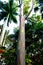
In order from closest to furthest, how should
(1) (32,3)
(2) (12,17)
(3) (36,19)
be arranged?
(1) (32,3), (3) (36,19), (2) (12,17)

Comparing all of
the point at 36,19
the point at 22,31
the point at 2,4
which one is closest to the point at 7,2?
the point at 2,4

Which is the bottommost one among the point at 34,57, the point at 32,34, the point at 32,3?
the point at 34,57

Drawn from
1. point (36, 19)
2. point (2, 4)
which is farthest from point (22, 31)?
point (2, 4)

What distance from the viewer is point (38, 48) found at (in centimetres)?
2028

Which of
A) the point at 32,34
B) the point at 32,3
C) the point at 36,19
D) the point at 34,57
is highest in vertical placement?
the point at 32,3

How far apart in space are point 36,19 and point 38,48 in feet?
13.7

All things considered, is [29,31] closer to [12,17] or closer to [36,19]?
[36,19]

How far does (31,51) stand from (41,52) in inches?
41.3

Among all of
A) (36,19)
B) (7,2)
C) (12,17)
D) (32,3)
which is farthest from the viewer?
(12,17)

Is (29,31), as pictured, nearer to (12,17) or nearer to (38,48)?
(38,48)

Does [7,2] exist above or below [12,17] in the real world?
above

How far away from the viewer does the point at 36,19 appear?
2308 centimetres

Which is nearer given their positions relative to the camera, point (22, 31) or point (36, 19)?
point (22, 31)

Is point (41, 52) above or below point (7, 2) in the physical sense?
below
